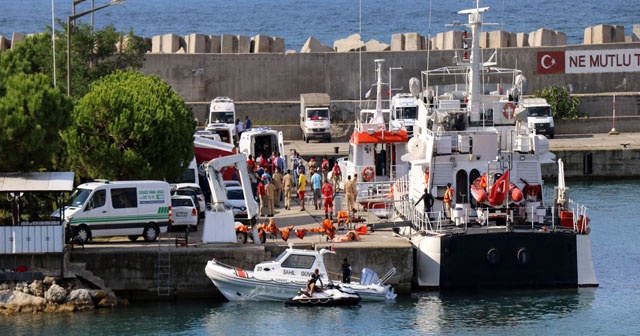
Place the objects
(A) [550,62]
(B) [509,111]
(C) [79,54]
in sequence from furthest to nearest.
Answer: (A) [550,62] < (C) [79,54] < (B) [509,111]

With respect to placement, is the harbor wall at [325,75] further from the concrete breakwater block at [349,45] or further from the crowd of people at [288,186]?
the crowd of people at [288,186]

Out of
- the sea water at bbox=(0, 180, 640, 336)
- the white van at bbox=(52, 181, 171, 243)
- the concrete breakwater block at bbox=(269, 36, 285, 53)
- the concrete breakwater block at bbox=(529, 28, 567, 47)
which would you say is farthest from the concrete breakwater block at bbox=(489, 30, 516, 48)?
the white van at bbox=(52, 181, 171, 243)

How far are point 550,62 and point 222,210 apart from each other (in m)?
36.1

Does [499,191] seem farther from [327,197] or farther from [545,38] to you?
[545,38]

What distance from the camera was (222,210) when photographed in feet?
126

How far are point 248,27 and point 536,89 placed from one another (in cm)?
10225

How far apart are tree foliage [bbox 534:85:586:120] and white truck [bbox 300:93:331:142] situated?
10.0m

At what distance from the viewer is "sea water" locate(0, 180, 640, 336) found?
34656 millimetres

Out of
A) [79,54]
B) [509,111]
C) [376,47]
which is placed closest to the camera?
[509,111]

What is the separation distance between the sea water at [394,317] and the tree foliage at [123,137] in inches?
245

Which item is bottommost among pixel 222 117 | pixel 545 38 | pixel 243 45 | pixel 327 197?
pixel 327 197

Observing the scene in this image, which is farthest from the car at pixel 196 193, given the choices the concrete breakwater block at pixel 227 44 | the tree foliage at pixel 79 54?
the concrete breakwater block at pixel 227 44

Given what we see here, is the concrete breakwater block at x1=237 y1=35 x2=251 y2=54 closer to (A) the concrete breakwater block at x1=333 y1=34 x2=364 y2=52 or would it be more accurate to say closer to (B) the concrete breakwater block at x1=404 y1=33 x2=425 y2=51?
(A) the concrete breakwater block at x1=333 y1=34 x2=364 y2=52

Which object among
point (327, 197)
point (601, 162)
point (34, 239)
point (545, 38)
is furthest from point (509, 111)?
point (545, 38)
